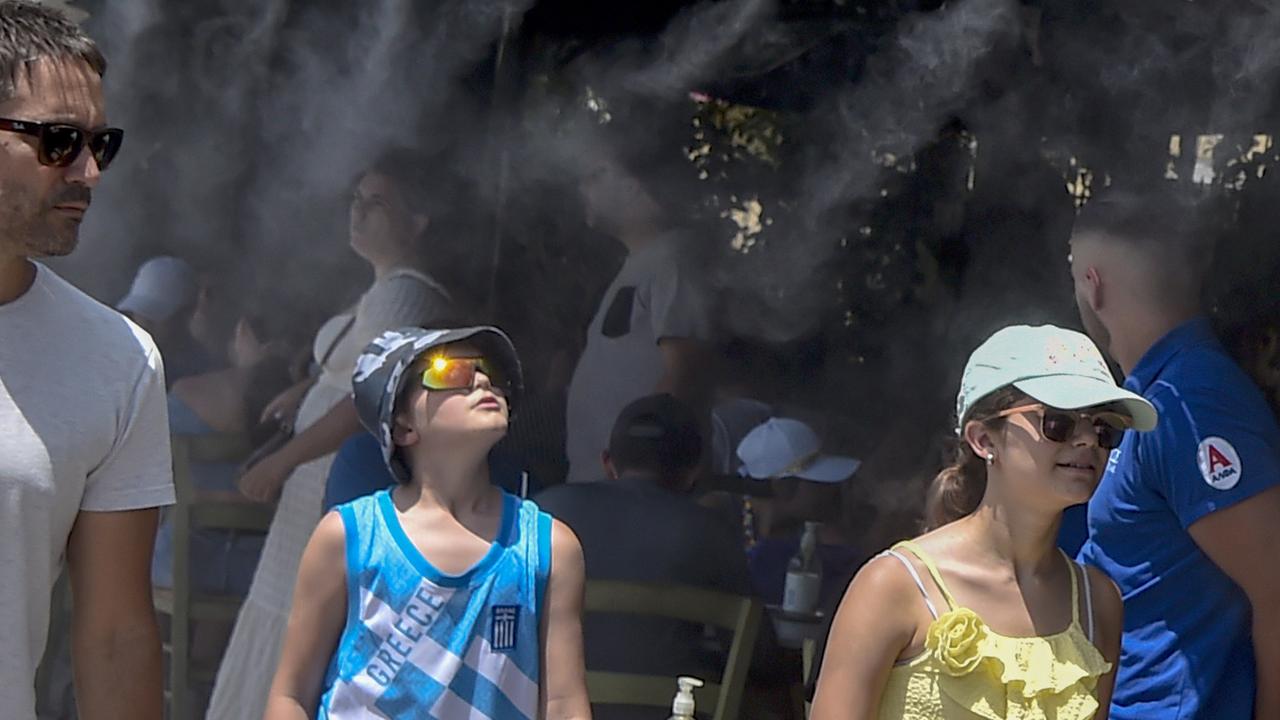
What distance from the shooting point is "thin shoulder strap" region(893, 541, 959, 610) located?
249 cm

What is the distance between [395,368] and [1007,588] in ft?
3.89

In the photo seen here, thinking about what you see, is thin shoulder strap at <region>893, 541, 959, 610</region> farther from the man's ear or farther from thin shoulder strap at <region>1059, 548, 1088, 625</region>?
the man's ear

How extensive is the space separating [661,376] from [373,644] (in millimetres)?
1305

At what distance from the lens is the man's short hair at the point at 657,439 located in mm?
3953

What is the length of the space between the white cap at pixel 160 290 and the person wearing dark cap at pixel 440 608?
1.65 m

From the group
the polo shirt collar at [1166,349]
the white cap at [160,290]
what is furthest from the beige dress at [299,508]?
the polo shirt collar at [1166,349]

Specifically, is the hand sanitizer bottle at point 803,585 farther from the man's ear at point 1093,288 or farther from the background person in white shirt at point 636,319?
the man's ear at point 1093,288

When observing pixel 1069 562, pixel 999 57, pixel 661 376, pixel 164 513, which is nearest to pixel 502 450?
pixel 661 376

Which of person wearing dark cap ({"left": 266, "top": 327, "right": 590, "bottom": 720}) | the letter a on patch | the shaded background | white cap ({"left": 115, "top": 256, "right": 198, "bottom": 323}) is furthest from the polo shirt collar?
white cap ({"left": 115, "top": 256, "right": 198, "bottom": 323})

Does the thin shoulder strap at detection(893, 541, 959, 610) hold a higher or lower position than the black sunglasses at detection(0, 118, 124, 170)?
lower

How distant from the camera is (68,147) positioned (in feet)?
7.27

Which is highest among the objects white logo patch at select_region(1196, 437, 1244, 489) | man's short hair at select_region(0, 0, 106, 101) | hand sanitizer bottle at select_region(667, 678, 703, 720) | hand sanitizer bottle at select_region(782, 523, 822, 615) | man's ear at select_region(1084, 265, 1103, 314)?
man's short hair at select_region(0, 0, 106, 101)

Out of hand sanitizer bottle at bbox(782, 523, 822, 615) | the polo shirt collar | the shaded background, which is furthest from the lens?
hand sanitizer bottle at bbox(782, 523, 822, 615)

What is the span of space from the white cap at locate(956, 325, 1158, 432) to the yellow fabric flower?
328mm
